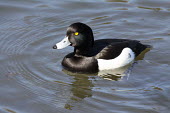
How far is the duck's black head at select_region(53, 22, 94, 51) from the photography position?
806cm

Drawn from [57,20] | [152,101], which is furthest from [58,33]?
[152,101]

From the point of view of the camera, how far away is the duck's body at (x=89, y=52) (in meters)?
8.14

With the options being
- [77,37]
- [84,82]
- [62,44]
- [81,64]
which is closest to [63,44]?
[62,44]

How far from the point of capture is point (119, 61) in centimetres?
863

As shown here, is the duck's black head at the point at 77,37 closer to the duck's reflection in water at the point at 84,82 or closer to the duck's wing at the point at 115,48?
the duck's wing at the point at 115,48

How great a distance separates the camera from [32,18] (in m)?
10.8

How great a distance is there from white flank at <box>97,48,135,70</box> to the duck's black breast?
0.13m

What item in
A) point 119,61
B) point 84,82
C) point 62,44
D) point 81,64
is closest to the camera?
point 84,82

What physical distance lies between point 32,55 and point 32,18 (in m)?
2.10

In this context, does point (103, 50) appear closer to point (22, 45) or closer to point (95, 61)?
point (95, 61)

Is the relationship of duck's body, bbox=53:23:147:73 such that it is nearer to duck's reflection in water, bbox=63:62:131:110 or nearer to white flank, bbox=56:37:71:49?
white flank, bbox=56:37:71:49

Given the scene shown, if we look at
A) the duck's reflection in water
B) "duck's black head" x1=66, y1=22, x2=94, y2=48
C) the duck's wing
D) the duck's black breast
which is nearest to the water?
the duck's reflection in water

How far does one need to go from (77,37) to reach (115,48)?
38.4 inches

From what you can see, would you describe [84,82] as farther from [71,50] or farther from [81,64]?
[71,50]
